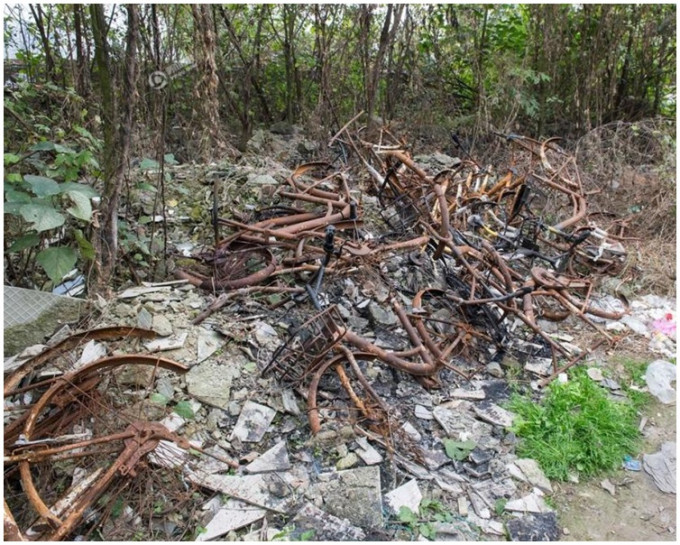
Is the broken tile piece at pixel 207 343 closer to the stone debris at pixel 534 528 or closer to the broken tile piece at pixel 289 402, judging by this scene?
→ the broken tile piece at pixel 289 402

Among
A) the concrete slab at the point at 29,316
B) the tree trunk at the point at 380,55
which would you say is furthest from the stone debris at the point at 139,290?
the tree trunk at the point at 380,55

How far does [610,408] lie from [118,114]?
3339 mm

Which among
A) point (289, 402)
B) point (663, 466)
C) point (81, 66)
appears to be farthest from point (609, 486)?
point (81, 66)

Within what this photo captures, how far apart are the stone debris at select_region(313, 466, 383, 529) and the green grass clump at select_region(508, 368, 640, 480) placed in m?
0.86

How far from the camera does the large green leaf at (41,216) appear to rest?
238 cm

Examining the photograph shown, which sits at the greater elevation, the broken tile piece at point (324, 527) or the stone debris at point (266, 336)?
the stone debris at point (266, 336)

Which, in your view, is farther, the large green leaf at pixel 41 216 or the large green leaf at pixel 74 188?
the large green leaf at pixel 74 188

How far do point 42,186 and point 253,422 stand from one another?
1.60 m

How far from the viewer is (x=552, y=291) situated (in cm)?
355

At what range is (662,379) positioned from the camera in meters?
3.07

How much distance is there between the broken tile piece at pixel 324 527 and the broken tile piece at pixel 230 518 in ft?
0.53

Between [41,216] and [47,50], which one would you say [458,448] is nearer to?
[41,216]

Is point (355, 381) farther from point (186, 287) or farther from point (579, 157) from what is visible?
point (579, 157)

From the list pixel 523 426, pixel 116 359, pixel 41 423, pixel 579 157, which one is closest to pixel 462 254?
pixel 523 426
